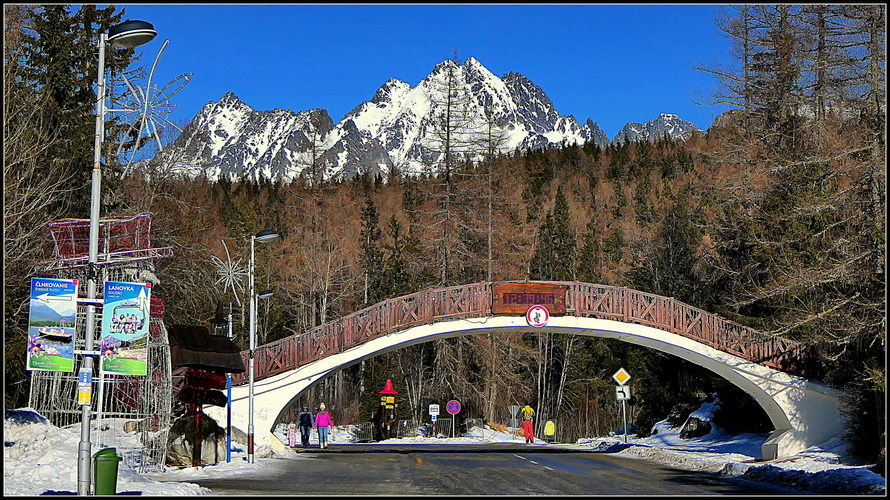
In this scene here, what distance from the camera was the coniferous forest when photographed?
73.8ft

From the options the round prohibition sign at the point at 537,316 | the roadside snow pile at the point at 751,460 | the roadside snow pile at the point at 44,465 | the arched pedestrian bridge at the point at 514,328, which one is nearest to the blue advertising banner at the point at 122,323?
the roadside snow pile at the point at 44,465

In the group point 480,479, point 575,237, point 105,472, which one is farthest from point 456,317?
point 575,237

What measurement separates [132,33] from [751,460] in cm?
2020

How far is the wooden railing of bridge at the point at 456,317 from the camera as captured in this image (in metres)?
30.3

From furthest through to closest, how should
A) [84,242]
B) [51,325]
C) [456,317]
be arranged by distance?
[456,317] < [84,242] < [51,325]

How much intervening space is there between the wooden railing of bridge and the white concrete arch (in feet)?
0.81

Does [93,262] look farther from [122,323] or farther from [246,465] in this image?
[246,465]

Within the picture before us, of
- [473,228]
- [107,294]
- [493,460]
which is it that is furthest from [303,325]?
[107,294]

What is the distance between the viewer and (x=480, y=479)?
19.6 m

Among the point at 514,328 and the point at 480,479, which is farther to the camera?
the point at 514,328

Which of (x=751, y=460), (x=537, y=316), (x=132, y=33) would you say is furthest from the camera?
(x=537, y=316)

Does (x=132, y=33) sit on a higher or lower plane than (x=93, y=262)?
higher

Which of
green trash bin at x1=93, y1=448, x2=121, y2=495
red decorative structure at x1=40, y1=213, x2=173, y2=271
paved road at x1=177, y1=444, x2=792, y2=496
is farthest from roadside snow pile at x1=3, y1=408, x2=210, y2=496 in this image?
red decorative structure at x1=40, y1=213, x2=173, y2=271

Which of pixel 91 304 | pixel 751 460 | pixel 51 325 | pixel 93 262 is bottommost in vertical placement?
pixel 751 460
